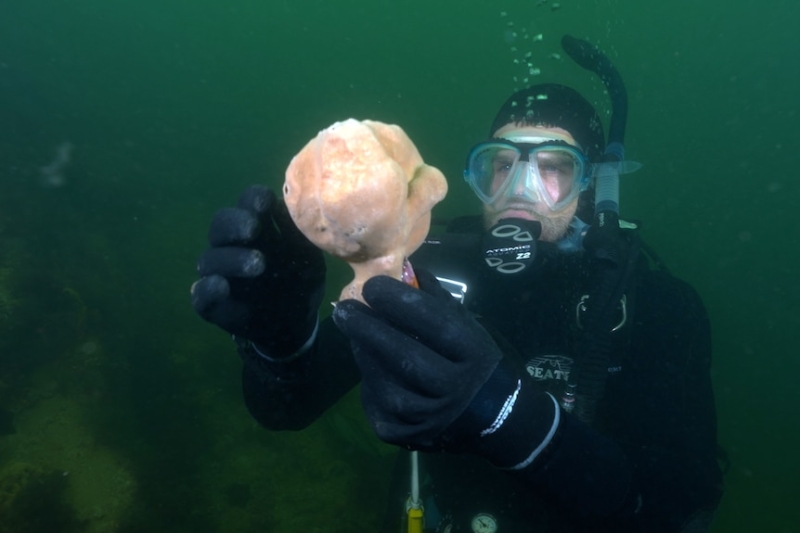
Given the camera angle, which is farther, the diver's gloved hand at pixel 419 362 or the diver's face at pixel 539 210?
the diver's face at pixel 539 210

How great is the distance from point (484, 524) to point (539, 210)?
245cm

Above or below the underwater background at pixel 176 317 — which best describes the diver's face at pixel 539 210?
above

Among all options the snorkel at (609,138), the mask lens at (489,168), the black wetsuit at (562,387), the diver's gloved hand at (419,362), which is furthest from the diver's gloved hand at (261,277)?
→ the mask lens at (489,168)

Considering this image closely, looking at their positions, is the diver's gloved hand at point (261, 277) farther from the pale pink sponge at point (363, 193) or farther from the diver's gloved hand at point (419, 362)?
the diver's gloved hand at point (419, 362)

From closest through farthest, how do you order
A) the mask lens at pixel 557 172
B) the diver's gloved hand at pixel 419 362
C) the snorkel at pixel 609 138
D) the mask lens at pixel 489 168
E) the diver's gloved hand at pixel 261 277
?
the diver's gloved hand at pixel 419 362 < the diver's gloved hand at pixel 261 277 < the snorkel at pixel 609 138 < the mask lens at pixel 557 172 < the mask lens at pixel 489 168

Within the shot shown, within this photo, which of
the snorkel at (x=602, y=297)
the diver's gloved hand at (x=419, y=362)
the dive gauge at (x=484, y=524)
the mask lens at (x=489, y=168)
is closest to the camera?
the diver's gloved hand at (x=419, y=362)

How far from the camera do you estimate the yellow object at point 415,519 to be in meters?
Answer: 3.11

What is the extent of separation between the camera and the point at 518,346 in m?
3.28

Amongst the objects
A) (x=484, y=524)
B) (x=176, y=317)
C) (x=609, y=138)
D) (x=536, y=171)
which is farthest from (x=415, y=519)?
(x=176, y=317)

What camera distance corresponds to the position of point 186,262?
1137cm

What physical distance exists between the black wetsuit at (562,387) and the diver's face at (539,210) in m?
0.40

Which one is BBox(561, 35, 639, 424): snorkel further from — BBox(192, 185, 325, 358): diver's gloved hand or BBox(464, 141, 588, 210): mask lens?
BBox(192, 185, 325, 358): diver's gloved hand

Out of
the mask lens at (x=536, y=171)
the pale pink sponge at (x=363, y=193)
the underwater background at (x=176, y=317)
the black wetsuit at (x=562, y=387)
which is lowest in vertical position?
the underwater background at (x=176, y=317)

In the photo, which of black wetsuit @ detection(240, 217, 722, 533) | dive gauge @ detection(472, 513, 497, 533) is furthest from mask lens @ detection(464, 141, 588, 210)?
dive gauge @ detection(472, 513, 497, 533)
